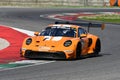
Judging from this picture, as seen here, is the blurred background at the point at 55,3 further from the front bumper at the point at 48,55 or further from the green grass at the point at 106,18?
the front bumper at the point at 48,55

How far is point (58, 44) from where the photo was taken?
1617 cm

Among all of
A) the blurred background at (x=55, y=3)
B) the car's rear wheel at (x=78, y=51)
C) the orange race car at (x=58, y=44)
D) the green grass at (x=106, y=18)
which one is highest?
the orange race car at (x=58, y=44)

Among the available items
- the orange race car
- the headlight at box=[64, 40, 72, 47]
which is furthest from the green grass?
the headlight at box=[64, 40, 72, 47]

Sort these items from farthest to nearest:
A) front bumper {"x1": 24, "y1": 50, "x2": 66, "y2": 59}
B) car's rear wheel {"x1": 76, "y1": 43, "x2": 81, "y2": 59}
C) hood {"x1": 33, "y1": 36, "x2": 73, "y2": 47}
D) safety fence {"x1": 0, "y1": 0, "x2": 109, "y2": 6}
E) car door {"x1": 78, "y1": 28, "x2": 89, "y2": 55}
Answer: safety fence {"x1": 0, "y1": 0, "x2": 109, "y2": 6} < car door {"x1": 78, "y1": 28, "x2": 89, "y2": 55} < car's rear wheel {"x1": 76, "y1": 43, "x2": 81, "y2": 59} < hood {"x1": 33, "y1": 36, "x2": 73, "y2": 47} < front bumper {"x1": 24, "y1": 50, "x2": 66, "y2": 59}

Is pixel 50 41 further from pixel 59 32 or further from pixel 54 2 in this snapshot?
pixel 54 2

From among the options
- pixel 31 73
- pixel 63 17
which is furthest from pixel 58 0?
pixel 31 73

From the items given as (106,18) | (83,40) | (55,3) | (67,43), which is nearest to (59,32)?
(83,40)

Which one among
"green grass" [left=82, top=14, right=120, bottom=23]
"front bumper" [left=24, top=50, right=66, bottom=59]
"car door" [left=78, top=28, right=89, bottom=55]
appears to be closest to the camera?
"front bumper" [left=24, top=50, right=66, bottom=59]

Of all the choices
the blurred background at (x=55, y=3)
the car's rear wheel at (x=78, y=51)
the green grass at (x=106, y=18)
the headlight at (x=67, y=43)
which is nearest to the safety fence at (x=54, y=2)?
the blurred background at (x=55, y=3)

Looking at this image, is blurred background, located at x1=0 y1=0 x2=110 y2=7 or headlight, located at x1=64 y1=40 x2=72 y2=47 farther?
blurred background, located at x1=0 y1=0 x2=110 y2=7

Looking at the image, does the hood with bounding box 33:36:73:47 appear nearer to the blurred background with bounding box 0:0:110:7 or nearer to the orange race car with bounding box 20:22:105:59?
the orange race car with bounding box 20:22:105:59

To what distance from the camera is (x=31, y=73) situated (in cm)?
1236

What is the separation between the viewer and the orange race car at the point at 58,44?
16.0 meters

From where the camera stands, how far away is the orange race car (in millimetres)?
15969
